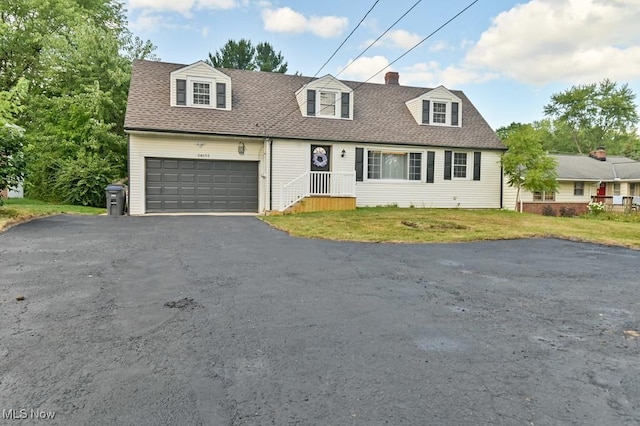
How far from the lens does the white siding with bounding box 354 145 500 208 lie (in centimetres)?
1705

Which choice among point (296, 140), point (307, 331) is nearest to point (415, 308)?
point (307, 331)

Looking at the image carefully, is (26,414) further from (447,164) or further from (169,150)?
(447,164)

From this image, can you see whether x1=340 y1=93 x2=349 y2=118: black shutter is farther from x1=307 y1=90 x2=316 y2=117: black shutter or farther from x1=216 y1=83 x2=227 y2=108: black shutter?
x1=216 y1=83 x2=227 y2=108: black shutter

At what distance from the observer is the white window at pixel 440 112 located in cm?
1861

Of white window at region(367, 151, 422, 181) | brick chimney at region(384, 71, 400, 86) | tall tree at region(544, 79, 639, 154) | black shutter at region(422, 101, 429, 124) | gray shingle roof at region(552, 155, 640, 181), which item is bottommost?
white window at region(367, 151, 422, 181)

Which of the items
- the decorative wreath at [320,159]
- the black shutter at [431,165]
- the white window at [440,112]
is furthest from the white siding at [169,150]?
the white window at [440,112]

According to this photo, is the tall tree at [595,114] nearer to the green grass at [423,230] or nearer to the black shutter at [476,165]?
the black shutter at [476,165]

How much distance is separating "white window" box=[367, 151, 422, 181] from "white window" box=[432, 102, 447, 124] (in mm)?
2385

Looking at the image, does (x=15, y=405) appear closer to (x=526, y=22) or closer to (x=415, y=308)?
(x=415, y=308)

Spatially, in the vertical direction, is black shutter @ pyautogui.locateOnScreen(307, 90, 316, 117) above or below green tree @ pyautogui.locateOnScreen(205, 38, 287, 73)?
below

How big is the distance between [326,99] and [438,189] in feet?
20.8

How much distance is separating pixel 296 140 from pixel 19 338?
43.8 ft

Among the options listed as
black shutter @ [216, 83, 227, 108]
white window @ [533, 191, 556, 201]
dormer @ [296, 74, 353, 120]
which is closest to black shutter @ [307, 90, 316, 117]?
dormer @ [296, 74, 353, 120]

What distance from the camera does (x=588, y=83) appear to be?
45.1 metres
